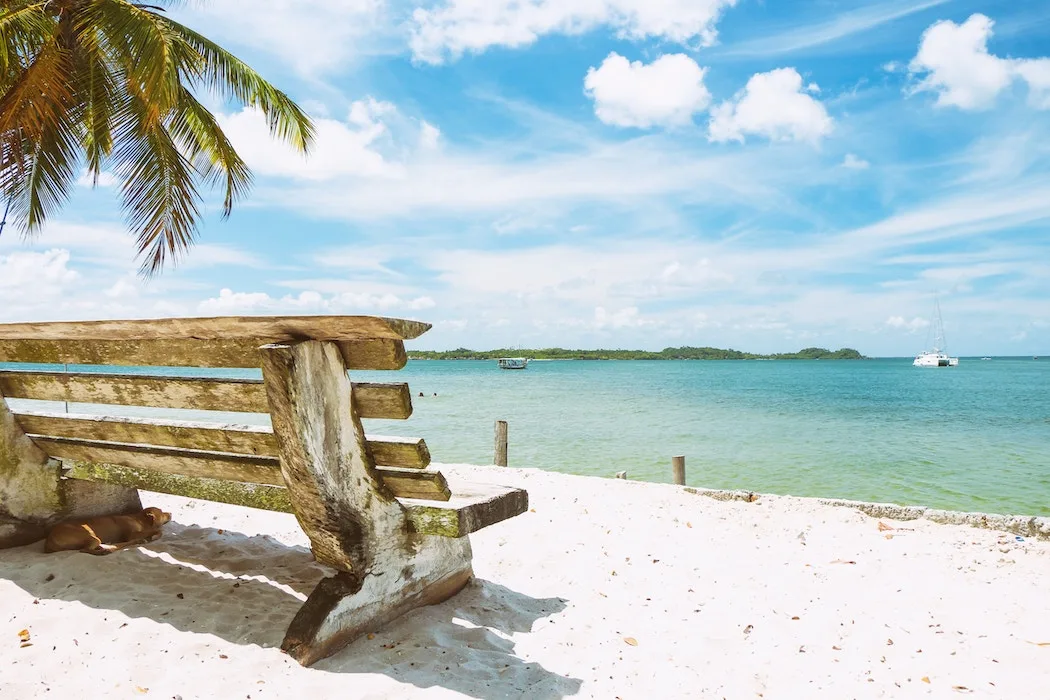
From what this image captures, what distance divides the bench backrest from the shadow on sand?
1.83 ft

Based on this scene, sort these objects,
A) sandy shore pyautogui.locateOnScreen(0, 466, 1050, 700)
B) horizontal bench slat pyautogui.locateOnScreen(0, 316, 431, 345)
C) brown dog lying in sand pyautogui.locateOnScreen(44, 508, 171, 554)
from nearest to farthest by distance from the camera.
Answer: horizontal bench slat pyautogui.locateOnScreen(0, 316, 431, 345), sandy shore pyautogui.locateOnScreen(0, 466, 1050, 700), brown dog lying in sand pyautogui.locateOnScreen(44, 508, 171, 554)

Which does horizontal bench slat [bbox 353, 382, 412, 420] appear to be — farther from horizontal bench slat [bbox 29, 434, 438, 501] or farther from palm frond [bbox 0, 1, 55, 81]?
palm frond [bbox 0, 1, 55, 81]

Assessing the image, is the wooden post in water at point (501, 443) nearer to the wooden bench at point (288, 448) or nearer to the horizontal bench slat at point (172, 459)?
the wooden bench at point (288, 448)

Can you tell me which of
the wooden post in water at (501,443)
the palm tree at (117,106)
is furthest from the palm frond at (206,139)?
the wooden post in water at (501,443)

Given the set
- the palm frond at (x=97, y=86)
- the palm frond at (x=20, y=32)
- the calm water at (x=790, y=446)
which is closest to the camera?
the palm frond at (x=20, y=32)

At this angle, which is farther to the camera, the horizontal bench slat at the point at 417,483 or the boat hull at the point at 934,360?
the boat hull at the point at 934,360

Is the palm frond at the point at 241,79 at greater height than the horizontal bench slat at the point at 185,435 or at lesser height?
greater

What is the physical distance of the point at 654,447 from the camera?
53.2 ft

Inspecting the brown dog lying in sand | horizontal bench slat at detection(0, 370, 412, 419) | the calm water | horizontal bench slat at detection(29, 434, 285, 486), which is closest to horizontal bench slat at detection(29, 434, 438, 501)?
horizontal bench slat at detection(29, 434, 285, 486)

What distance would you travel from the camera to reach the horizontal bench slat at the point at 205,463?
2.88 m

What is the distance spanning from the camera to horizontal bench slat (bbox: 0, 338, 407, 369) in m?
2.48

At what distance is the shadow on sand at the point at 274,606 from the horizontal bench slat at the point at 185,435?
81 cm

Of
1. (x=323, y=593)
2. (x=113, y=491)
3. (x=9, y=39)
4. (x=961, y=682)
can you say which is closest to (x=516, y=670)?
(x=323, y=593)

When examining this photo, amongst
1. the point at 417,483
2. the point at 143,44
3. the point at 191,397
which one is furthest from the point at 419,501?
the point at 143,44
